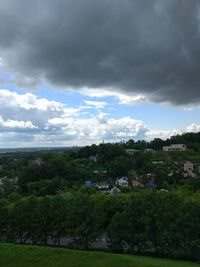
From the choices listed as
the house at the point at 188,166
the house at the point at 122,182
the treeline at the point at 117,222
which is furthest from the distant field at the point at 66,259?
the house at the point at 188,166

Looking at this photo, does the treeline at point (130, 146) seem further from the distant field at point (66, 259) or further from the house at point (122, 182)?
the distant field at point (66, 259)

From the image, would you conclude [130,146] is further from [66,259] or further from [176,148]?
[66,259]

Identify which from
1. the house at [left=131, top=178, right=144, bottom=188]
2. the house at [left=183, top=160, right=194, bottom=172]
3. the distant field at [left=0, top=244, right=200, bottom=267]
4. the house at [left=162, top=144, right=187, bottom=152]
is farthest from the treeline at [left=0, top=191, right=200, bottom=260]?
→ the house at [left=162, top=144, right=187, bottom=152]

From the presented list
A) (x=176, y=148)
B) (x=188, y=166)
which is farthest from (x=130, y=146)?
(x=188, y=166)

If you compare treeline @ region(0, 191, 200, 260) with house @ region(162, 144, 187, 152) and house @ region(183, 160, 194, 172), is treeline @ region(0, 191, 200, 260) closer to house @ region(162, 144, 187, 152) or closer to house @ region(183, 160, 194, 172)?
house @ region(183, 160, 194, 172)

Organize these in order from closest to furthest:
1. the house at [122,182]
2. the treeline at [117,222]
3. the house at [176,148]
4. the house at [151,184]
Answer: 1. the treeline at [117,222]
2. the house at [151,184]
3. the house at [122,182]
4. the house at [176,148]

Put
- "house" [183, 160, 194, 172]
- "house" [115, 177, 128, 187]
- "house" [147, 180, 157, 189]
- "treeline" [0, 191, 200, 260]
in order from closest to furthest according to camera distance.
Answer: "treeline" [0, 191, 200, 260] → "house" [147, 180, 157, 189] → "house" [115, 177, 128, 187] → "house" [183, 160, 194, 172]
